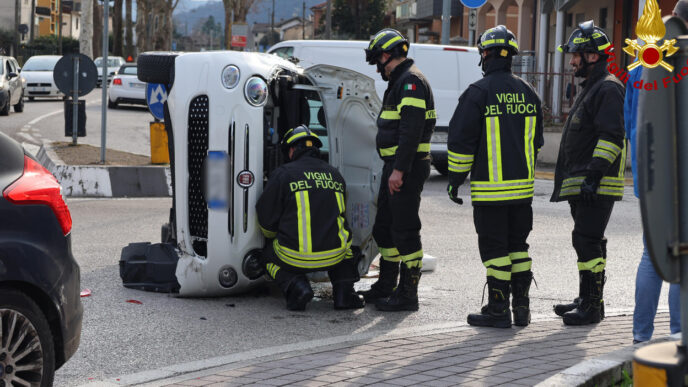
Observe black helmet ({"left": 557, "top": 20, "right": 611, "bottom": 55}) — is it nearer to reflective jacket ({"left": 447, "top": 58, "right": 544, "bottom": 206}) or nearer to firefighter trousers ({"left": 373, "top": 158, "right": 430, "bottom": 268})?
reflective jacket ({"left": 447, "top": 58, "right": 544, "bottom": 206})

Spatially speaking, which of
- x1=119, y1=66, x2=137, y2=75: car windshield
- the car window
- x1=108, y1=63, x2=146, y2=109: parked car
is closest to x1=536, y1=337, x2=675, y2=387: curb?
the car window

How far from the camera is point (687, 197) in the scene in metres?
2.49

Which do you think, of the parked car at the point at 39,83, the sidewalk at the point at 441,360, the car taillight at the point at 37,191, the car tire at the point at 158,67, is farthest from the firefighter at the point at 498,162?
the parked car at the point at 39,83

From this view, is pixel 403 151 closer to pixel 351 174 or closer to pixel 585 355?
pixel 351 174

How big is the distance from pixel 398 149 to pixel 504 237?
0.94m

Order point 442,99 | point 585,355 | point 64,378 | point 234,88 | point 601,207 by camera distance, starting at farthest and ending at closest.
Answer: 1. point 442,99
2. point 234,88
3. point 601,207
4. point 585,355
5. point 64,378

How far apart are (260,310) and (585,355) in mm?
2333

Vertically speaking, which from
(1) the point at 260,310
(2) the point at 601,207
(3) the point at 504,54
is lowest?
(1) the point at 260,310

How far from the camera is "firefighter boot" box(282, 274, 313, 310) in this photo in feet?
22.2

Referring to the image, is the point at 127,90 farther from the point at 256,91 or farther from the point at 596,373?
the point at 596,373

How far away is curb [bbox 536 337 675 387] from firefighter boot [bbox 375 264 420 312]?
2.47m

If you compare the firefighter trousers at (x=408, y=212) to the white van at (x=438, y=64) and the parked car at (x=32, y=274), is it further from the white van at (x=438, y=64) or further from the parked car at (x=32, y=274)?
the white van at (x=438, y=64)

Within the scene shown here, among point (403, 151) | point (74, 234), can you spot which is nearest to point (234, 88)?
point (403, 151)

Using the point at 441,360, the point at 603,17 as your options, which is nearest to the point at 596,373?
the point at 441,360
